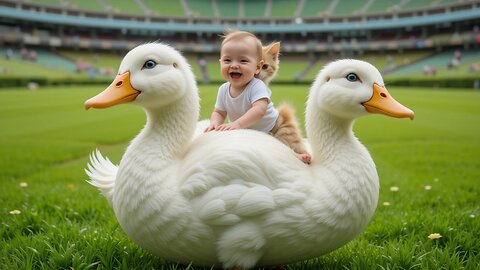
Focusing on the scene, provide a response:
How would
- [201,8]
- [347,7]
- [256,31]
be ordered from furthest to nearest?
[201,8], [347,7], [256,31]

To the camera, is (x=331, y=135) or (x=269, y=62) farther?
(x=269, y=62)

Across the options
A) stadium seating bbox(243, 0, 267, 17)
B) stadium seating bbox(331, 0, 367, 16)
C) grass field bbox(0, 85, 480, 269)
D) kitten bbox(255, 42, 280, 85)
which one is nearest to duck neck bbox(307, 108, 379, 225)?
grass field bbox(0, 85, 480, 269)

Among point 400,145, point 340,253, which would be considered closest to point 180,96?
point 340,253

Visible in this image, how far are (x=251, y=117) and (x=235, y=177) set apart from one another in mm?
541

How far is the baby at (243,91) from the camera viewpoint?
217cm

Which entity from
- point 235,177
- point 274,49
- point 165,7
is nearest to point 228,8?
point 165,7

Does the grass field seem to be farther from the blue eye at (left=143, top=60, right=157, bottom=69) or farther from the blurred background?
the blurred background

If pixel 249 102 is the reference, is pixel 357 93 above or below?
above

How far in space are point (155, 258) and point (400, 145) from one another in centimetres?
625

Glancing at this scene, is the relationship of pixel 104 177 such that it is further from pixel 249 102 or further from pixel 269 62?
pixel 269 62

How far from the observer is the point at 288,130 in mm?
2408

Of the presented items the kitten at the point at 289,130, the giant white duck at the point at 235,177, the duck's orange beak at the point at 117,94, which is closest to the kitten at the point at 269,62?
the kitten at the point at 289,130

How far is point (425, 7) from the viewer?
43812 mm

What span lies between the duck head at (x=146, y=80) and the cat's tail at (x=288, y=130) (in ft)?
2.26
